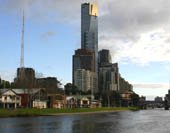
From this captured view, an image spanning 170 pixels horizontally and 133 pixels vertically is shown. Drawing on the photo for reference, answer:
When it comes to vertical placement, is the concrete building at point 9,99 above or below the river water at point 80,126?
above

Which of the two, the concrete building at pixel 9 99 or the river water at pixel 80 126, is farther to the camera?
the concrete building at pixel 9 99

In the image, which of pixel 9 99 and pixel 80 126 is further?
pixel 9 99

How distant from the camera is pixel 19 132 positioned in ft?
199

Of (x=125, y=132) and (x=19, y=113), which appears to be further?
(x=19, y=113)

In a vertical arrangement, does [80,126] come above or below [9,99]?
below

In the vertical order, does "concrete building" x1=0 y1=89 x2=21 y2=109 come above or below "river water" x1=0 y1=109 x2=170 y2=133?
above

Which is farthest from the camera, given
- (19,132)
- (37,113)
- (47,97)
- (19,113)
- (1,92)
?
(47,97)

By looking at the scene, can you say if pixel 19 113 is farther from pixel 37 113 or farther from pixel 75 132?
pixel 75 132

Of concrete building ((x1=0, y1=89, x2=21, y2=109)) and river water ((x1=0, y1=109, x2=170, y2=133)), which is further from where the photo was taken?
concrete building ((x1=0, y1=89, x2=21, y2=109))

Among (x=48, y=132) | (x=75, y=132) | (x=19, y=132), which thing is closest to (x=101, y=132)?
(x=75, y=132)

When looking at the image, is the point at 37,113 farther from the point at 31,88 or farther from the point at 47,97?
the point at 47,97

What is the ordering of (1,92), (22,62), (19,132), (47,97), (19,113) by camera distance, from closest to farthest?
(19,132)
(19,113)
(22,62)
(1,92)
(47,97)

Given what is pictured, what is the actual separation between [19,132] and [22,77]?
120954 mm

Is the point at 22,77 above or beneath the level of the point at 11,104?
above
